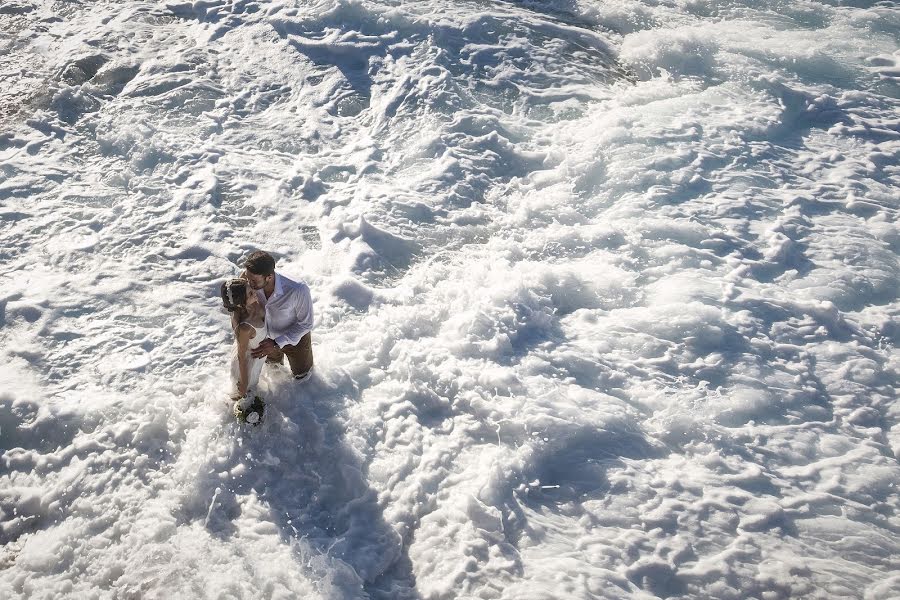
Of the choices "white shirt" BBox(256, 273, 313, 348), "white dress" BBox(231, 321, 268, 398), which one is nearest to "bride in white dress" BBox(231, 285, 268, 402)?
"white dress" BBox(231, 321, 268, 398)

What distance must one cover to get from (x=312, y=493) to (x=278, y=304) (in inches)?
55.4

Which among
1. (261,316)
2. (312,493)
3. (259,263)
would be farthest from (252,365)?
(312,493)

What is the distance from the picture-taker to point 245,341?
418 cm

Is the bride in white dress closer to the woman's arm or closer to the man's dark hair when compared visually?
the woman's arm

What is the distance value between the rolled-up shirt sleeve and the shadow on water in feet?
2.22

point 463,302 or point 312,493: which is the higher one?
point 463,302

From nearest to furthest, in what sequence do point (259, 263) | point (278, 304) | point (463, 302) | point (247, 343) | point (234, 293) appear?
point (234, 293) < point (259, 263) < point (247, 343) < point (278, 304) < point (463, 302)

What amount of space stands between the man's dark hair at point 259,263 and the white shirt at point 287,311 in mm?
198

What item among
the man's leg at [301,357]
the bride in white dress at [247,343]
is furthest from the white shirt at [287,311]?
the man's leg at [301,357]

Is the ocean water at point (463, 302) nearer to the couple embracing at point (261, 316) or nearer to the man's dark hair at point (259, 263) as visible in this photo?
the couple embracing at point (261, 316)

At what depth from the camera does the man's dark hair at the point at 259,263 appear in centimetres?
408

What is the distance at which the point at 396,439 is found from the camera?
4832 mm

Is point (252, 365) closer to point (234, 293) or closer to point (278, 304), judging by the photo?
point (278, 304)

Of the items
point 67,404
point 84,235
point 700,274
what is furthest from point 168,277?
point 700,274
